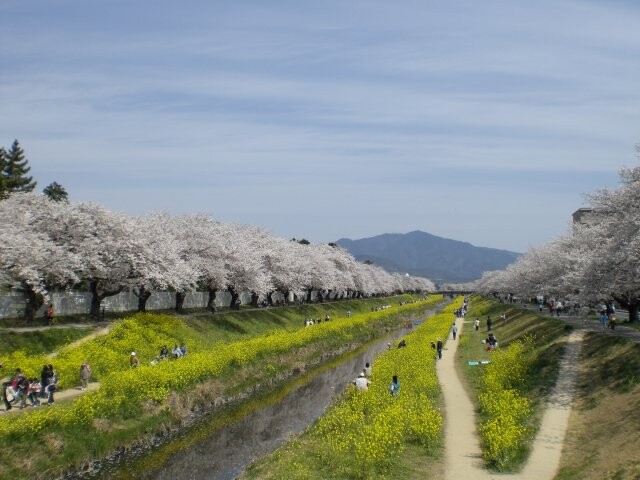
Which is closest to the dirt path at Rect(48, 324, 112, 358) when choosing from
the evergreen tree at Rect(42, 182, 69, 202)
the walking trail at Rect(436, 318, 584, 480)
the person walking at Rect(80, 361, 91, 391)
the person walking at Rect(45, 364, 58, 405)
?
the person walking at Rect(80, 361, 91, 391)

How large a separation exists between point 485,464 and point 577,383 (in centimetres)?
1196

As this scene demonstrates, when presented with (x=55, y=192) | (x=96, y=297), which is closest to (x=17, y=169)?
(x=55, y=192)

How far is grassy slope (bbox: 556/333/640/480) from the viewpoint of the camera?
18.5 m

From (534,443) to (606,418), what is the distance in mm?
3367

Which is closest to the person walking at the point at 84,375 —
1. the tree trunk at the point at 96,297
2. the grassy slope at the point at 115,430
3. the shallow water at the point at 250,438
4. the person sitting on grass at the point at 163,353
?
the grassy slope at the point at 115,430

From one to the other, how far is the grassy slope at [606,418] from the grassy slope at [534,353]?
1590 mm

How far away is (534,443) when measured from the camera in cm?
2256

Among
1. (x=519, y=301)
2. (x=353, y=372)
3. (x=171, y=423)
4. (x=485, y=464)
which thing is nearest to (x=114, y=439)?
(x=171, y=423)

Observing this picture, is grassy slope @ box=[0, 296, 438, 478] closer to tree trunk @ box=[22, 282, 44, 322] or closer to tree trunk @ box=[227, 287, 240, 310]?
tree trunk @ box=[22, 282, 44, 322]

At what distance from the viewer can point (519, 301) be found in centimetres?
11075

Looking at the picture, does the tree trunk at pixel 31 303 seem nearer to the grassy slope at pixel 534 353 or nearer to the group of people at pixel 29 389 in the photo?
the group of people at pixel 29 389

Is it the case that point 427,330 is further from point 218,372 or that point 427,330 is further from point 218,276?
point 218,372

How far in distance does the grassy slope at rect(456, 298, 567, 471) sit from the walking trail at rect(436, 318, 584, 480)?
0.42m

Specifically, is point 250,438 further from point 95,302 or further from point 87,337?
point 95,302
